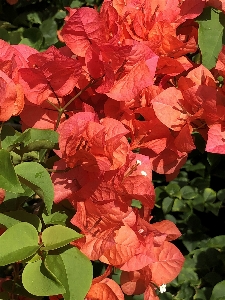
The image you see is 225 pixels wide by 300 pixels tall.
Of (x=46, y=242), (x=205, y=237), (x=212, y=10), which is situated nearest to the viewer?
(x=46, y=242)

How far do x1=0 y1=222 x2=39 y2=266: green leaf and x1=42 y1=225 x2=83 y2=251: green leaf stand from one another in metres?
0.01

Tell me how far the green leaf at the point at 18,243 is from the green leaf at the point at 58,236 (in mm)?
14

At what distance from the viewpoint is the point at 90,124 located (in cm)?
56

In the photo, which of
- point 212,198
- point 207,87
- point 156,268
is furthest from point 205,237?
point 207,87

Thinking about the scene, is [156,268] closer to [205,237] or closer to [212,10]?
[212,10]

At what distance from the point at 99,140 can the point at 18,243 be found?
0.15 metres

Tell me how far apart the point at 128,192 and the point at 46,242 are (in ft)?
0.38

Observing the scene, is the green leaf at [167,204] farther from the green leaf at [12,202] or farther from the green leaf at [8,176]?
the green leaf at [8,176]

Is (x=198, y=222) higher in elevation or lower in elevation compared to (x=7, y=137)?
lower

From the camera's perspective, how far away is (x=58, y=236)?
0.55m

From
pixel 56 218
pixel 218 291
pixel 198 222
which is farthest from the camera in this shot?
pixel 198 222

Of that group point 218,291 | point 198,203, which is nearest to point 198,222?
point 198,203

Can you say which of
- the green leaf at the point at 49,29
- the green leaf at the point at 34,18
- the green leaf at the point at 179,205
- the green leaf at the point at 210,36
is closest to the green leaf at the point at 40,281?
the green leaf at the point at 210,36

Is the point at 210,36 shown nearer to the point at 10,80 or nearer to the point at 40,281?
the point at 10,80
